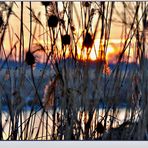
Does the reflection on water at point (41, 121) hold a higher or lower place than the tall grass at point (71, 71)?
lower

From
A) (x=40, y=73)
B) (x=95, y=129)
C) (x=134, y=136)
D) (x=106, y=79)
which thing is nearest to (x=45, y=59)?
(x=40, y=73)

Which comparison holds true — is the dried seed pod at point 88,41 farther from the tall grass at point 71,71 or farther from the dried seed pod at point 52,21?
the dried seed pod at point 52,21

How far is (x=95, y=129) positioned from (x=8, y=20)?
0.69 meters

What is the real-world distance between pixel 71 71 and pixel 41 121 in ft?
0.94

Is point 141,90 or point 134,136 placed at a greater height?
point 141,90

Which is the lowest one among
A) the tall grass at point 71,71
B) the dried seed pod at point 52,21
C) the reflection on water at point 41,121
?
the reflection on water at point 41,121

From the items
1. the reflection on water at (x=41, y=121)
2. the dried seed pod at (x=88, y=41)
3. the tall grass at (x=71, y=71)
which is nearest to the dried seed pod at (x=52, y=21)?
the tall grass at (x=71, y=71)

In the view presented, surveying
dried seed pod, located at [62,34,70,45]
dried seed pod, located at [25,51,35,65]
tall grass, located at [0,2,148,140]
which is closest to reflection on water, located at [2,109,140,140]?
tall grass, located at [0,2,148,140]

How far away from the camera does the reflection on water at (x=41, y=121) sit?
166 centimetres

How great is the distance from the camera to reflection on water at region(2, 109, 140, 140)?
1.66m

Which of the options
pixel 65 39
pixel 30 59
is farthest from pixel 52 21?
pixel 30 59

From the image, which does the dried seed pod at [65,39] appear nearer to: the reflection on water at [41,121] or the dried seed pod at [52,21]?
the dried seed pod at [52,21]

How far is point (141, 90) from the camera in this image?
1622mm
